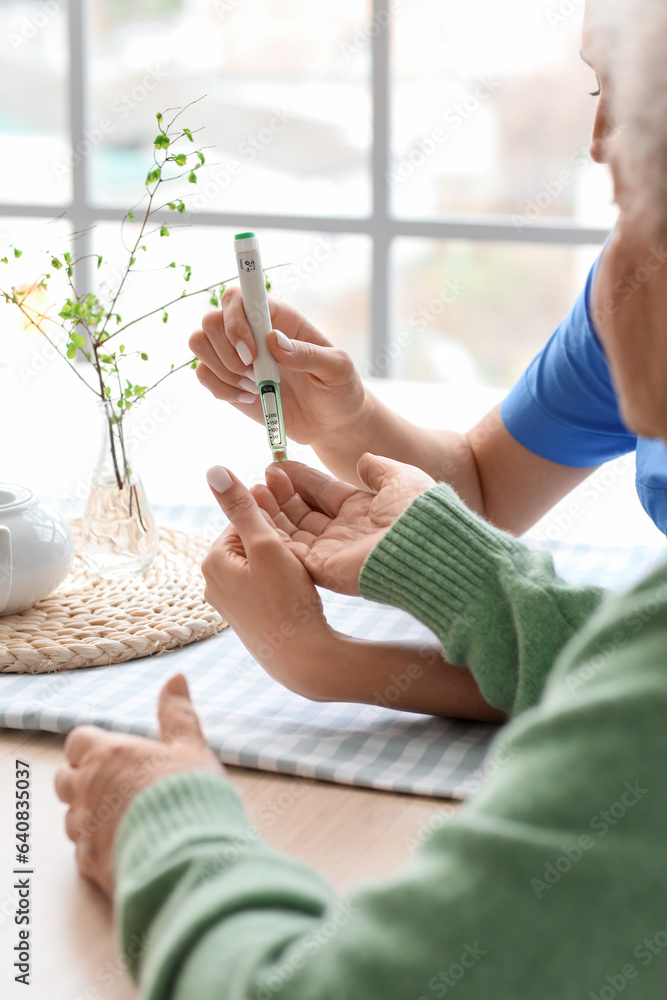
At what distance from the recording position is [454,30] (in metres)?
4.78

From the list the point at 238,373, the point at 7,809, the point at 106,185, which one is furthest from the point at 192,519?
the point at 106,185

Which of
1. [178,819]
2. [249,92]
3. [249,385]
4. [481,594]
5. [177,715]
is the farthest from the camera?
[249,92]

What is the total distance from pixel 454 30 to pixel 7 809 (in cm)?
473

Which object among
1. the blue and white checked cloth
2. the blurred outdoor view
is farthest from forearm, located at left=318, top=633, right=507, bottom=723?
the blurred outdoor view

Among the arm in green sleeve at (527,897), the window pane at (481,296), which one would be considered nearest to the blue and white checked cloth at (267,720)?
the arm in green sleeve at (527,897)

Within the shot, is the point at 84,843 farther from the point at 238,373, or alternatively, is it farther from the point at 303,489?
the point at 238,373

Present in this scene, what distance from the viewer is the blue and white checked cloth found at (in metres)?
0.75

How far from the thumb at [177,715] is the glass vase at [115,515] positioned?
0.40m

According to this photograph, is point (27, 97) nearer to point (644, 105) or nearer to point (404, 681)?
point (404, 681)

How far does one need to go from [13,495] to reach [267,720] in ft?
1.15

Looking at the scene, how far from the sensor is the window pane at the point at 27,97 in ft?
16.2

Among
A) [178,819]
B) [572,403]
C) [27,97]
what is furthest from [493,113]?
[178,819]

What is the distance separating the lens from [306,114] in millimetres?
5262

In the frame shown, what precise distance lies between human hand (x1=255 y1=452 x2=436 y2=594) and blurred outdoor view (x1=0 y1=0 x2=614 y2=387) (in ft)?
10.4
